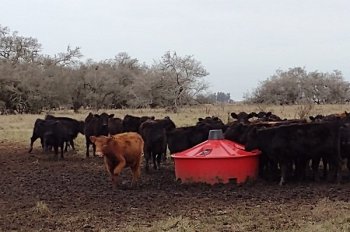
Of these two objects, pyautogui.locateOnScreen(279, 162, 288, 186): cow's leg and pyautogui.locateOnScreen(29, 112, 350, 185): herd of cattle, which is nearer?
pyautogui.locateOnScreen(29, 112, 350, 185): herd of cattle

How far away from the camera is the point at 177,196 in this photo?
34.4ft

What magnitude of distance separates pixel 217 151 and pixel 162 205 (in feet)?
9.03

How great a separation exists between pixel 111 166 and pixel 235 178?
2.48 m

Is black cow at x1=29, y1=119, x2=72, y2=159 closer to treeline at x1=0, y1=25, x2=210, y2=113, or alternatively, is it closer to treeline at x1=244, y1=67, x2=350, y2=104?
treeline at x1=0, y1=25, x2=210, y2=113

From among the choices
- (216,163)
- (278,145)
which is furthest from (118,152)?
(278,145)

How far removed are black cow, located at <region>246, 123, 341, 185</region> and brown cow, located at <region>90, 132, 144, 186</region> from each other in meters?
2.37

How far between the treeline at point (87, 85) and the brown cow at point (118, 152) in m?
Result: 35.0

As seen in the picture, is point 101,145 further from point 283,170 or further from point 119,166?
point 283,170

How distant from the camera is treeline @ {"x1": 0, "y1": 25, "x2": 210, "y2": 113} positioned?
167 feet

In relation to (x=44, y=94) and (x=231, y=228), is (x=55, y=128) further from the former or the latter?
(x=44, y=94)

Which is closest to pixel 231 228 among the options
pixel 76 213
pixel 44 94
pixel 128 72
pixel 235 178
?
pixel 76 213

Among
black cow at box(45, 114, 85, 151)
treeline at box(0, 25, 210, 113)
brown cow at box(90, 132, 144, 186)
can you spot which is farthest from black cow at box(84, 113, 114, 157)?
treeline at box(0, 25, 210, 113)

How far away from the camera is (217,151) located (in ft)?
39.5

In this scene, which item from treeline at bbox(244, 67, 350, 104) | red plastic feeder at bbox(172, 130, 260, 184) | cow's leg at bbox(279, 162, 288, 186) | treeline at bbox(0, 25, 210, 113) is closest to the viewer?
red plastic feeder at bbox(172, 130, 260, 184)
